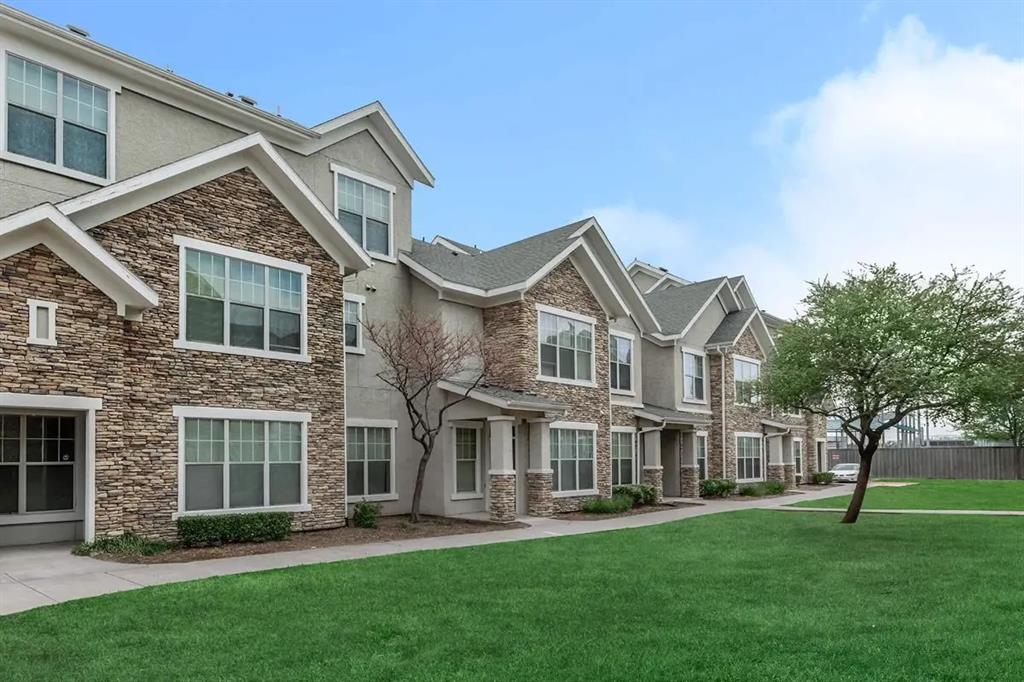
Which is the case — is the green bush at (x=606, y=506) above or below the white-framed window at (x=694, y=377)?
below

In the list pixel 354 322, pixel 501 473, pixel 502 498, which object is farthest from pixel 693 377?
pixel 354 322

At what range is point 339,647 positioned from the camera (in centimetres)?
787

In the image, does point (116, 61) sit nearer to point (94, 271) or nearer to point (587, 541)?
point (94, 271)

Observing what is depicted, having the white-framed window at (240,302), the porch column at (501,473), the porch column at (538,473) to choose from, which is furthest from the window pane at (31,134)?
the porch column at (538,473)

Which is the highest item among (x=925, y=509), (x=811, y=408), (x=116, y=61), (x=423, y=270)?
(x=116, y=61)

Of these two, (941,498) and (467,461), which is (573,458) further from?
(941,498)

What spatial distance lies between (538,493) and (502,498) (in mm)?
1895

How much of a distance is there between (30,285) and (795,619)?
12.4 meters

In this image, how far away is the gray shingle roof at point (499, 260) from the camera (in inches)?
899

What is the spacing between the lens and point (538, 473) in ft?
73.0

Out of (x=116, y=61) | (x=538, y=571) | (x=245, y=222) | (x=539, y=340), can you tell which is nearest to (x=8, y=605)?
(x=538, y=571)

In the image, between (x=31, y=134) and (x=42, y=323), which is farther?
(x=31, y=134)

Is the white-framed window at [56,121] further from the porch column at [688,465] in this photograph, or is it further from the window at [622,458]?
the porch column at [688,465]

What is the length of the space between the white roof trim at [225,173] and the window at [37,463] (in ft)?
13.2
